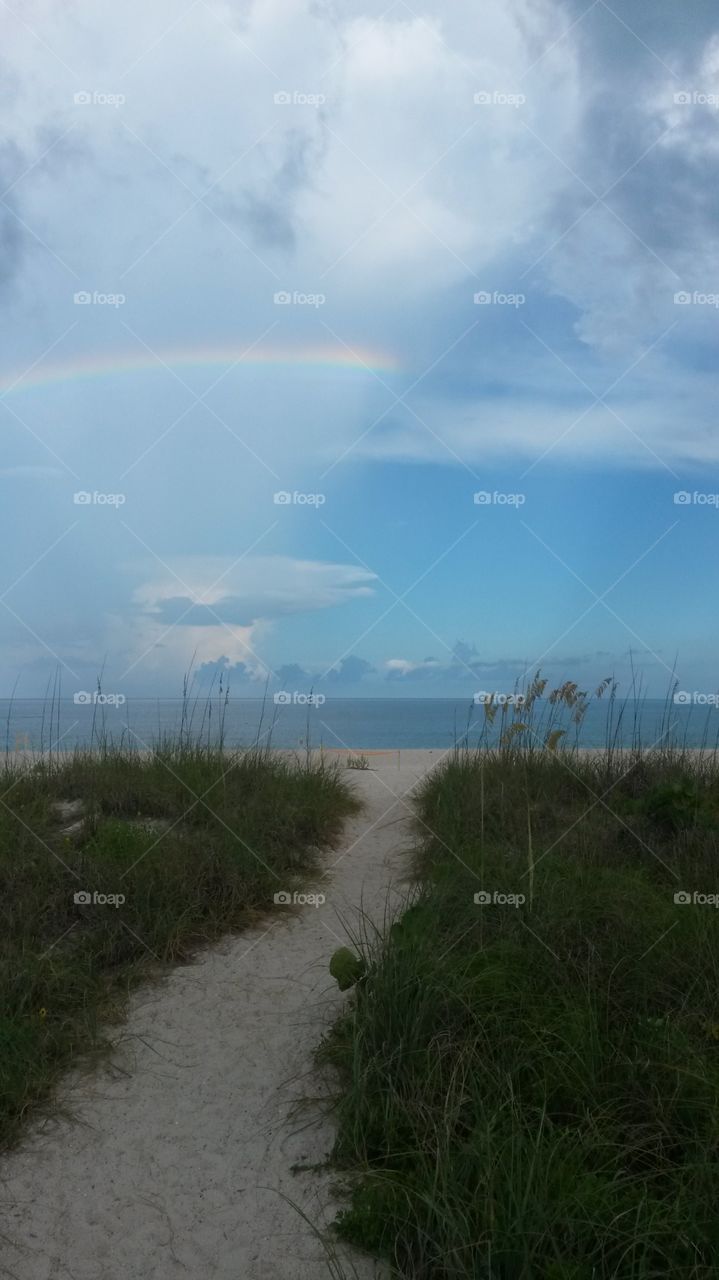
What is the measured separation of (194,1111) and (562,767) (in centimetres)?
536

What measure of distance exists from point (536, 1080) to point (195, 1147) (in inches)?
64.0

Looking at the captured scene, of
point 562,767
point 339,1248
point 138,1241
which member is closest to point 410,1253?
point 339,1248

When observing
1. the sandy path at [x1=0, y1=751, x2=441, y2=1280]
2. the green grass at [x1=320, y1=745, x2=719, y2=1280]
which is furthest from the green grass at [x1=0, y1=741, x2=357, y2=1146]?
the green grass at [x1=320, y1=745, x2=719, y2=1280]

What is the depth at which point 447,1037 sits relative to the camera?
4.41 metres

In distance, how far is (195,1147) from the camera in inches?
178

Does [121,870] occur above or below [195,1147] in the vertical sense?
above

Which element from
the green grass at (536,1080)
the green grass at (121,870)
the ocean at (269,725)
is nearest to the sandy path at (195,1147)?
the green grass at (121,870)

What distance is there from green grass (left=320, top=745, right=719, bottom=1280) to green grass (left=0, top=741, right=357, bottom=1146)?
4.73ft

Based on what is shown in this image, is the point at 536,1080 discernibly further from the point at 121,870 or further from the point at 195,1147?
the point at 121,870

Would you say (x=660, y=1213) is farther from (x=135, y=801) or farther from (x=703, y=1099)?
(x=135, y=801)

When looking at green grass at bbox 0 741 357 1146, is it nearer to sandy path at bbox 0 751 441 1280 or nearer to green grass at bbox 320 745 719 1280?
sandy path at bbox 0 751 441 1280

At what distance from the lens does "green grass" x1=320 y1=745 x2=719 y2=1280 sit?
3406mm

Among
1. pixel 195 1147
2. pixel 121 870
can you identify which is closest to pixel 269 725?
pixel 121 870

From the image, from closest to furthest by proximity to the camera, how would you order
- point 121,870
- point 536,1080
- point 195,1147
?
point 536,1080, point 195,1147, point 121,870
